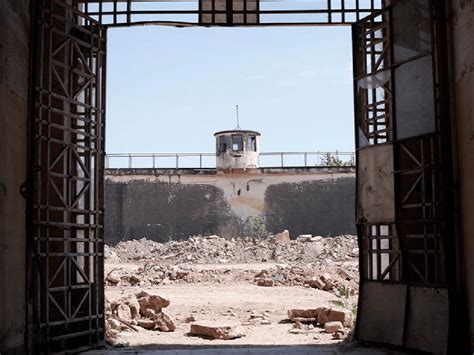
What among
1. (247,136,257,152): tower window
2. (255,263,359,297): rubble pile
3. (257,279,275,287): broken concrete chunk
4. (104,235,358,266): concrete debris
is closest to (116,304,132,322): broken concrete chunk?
Result: (255,263,359,297): rubble pile

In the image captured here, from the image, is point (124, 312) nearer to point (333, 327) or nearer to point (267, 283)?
point (333, 327)

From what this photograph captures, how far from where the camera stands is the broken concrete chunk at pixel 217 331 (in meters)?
11.5

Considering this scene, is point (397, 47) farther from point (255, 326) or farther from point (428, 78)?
point (255, 326)

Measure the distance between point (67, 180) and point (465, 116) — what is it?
5840 millimetres

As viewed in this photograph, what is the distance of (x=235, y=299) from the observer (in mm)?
18266

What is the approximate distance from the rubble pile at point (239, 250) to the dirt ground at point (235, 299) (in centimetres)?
95

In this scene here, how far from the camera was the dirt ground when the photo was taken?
37.7 ft

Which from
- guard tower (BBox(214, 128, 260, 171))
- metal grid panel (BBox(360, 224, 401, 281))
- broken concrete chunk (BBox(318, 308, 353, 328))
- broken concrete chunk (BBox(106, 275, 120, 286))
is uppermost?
guard tower (BBox(214, 128, 260, 171))

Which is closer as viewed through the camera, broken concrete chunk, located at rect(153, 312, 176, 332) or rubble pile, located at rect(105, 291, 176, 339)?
rubble pile, located at rect(105, 291, 176, 339)

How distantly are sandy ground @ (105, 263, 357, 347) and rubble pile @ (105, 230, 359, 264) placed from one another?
352 inches

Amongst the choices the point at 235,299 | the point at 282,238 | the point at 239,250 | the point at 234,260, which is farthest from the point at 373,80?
the point at 282,238

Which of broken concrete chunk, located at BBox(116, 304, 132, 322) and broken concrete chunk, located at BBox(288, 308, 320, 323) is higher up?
broken concrete chunk, located at BBox(116, 304, 132, 322)

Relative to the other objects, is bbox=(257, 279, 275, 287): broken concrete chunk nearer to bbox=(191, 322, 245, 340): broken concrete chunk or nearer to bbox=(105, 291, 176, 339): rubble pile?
bbox=(105, 291, 176, 339): rubble pile

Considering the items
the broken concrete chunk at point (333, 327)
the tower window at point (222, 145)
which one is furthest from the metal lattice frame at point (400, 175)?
the tower window at point (222, 145)
